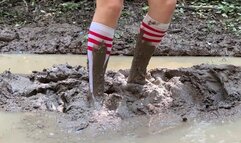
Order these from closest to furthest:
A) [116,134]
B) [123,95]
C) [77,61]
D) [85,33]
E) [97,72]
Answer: [116,134] → [97,72] → [123,95] → [77,61] → [85,33]

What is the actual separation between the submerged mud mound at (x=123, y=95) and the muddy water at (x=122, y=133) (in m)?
0.09

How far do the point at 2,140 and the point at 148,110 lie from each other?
0.82 meters

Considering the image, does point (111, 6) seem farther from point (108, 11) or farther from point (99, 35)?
point (99, 35)

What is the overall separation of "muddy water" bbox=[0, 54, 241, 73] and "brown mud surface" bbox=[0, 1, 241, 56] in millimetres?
149

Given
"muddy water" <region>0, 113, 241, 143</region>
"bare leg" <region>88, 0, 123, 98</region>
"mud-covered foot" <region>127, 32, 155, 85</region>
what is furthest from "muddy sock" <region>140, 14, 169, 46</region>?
"muddy water" <region>0, 113, 241, 143</region>

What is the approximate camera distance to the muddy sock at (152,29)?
2.73 metres

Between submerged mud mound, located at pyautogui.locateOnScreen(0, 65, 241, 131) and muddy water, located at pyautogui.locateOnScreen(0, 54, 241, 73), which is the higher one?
submerged mud mound, located at pyautogui.locateOnScreen(0, 65, 241, 131)

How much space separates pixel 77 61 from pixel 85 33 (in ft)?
2.83

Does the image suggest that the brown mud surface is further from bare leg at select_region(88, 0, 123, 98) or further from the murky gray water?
the murky gray water

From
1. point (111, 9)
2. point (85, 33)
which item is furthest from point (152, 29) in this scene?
point (85, 33)

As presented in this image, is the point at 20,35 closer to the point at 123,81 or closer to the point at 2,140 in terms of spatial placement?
the point at 123,81

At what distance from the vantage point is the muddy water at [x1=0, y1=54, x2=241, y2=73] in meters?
3.81

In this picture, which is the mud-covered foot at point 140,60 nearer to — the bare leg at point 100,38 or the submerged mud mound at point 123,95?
the submerged mud mound at point 123,95

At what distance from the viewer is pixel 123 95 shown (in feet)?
9.27
